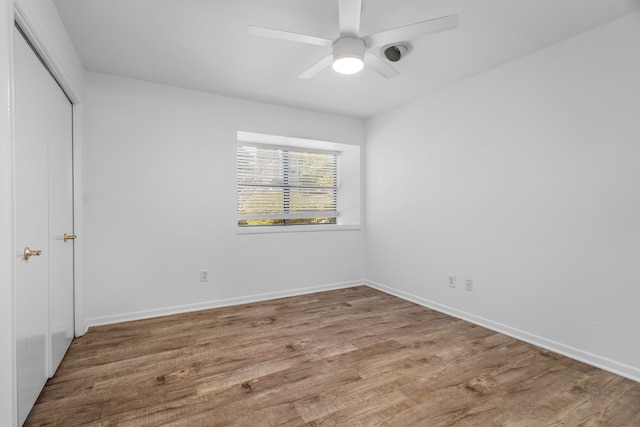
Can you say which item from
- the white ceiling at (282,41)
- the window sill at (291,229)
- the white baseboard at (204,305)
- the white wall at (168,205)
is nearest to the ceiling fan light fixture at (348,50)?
the white ceiling at (282,41)

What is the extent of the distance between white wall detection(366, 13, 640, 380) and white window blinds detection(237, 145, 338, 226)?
1.43 meters

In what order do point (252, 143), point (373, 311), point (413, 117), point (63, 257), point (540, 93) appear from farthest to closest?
point (252, 143) → point (413, 117) → point (373, 311) → point (540, 93) → point (63, 257)

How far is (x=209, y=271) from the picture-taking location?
11.6ft

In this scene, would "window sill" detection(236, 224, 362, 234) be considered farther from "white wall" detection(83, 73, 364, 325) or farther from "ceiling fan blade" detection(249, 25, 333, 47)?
"ceiling fan blade" detection(249, 25, 333, 47)

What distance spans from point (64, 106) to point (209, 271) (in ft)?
6.46

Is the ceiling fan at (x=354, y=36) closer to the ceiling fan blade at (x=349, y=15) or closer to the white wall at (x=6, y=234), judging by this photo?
the ceiling fan blade at (x=349, y=15)

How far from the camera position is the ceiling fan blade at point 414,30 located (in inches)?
67.8

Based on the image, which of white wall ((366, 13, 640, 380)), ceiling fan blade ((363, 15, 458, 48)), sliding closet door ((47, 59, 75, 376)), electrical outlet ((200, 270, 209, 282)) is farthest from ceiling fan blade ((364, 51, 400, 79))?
electrical outlet ((200, 270, 209, 282))

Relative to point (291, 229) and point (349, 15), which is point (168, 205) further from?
point (349, 15)

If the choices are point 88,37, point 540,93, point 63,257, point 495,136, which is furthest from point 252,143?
point 540,93

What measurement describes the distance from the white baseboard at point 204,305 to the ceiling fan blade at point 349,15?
9.64 ft

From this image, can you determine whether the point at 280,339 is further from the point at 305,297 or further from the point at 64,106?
the point at 64,106

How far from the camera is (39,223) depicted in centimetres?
183

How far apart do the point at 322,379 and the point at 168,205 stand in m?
2.35
